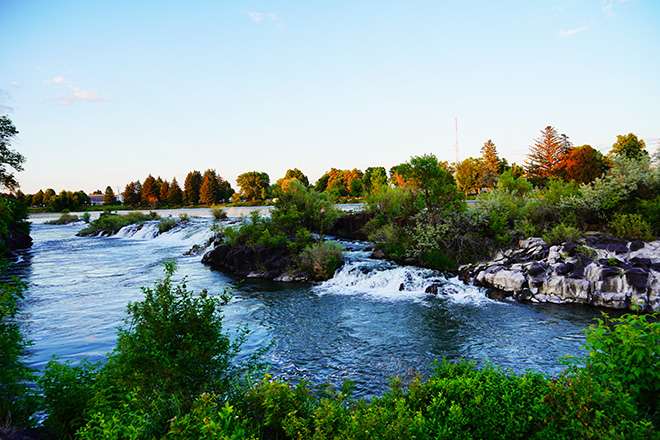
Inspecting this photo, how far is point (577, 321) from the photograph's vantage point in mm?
12836

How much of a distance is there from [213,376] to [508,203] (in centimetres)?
1965

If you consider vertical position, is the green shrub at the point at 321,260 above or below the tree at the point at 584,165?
below

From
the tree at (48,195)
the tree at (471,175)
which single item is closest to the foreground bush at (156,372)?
the tree at (471,175)

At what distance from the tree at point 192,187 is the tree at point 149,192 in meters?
8.50

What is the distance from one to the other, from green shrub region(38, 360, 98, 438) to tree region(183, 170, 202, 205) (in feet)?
386

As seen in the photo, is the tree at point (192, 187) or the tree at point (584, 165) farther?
the tree at point (192, 187)

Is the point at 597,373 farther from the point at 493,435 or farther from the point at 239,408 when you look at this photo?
the point at 239,408

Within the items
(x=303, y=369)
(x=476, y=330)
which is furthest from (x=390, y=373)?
(x=476, y=330)

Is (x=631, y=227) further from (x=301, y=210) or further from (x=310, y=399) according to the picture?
(x=301, y=210)

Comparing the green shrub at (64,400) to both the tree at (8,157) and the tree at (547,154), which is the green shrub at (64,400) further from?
the tree at (547,154)

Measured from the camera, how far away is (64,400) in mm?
5613

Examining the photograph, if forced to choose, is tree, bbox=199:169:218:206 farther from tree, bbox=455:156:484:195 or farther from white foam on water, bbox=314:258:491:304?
white foam on water, bbox=314:258:491:304

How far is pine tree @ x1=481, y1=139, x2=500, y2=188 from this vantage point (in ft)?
282

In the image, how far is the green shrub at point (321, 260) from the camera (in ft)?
67.8
